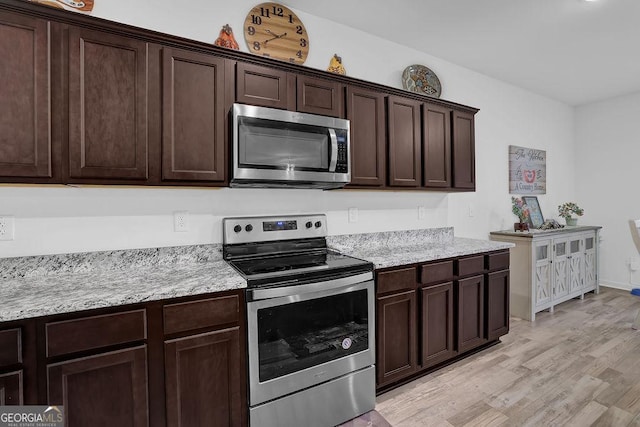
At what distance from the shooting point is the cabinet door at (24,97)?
1.45 m

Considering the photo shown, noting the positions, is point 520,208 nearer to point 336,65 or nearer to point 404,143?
point 404,143

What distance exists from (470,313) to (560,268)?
6.74 feet

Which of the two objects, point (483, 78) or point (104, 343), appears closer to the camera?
point (104, 343)

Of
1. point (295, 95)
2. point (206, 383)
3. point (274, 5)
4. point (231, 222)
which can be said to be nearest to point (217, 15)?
point (274, 5)

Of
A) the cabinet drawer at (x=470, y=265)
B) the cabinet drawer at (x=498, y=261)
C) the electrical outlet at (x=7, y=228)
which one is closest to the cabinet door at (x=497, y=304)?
the cabinet drawer at (x=498, y=261)

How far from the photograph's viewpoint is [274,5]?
2420 millimetres

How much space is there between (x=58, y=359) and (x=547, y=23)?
13.0ft

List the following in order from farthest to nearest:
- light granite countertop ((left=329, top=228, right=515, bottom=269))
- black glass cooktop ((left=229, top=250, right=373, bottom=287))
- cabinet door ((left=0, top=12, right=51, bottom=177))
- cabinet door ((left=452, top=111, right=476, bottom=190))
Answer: cabinet door ((left=452, top=111, right=476, bottom=190))
light granite countertop ((left=329, top=228, right=515, bottom=269))
black glass cooktop ((left=229, top=250, right=373, bottom=287))
cabinet door ((left=0, top=12, right=51, bottom=177))

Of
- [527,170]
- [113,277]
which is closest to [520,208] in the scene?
[527,170]

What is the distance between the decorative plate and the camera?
123 inches

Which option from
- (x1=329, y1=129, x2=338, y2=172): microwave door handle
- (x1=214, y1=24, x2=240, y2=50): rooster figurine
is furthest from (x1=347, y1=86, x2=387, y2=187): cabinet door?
(x1=214, y1=24, x2=240, y2=50): rooster figurine

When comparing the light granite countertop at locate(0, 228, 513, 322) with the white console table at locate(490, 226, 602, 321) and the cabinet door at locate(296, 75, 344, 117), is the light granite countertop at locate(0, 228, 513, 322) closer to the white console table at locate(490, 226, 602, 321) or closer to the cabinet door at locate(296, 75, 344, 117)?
the cabinet door at locate(296, 75, 344, 117)

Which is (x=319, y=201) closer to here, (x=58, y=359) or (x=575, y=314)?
(x=58, y=359)

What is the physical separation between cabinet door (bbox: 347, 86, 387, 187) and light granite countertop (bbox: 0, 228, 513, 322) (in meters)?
0.62
